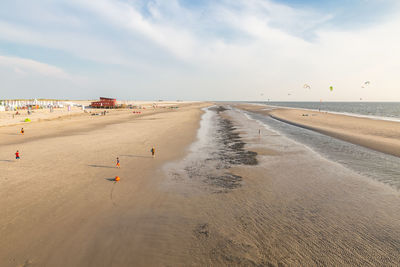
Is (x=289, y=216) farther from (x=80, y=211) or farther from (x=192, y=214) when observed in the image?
(x=80, y=211)

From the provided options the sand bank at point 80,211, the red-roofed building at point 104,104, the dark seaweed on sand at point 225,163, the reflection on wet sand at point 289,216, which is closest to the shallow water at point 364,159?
the reflection on wet sand at point 289,216

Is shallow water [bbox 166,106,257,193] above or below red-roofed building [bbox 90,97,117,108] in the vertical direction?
below

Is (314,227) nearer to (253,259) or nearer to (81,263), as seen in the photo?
(253,259)

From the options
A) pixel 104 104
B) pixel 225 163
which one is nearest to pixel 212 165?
pixel 225 163

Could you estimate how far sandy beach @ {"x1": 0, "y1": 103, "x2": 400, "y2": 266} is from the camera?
603cm

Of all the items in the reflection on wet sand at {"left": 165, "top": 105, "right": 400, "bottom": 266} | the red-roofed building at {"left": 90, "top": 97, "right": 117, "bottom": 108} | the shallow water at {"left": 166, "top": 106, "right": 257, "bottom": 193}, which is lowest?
the reflection on wet sand at {"left": 165, "top": 105, "right": 400, "bottom": 266}

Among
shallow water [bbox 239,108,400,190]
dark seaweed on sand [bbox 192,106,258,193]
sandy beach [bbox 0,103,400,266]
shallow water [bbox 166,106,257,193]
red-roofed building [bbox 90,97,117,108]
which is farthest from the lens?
red-roofed building [bbox 90,97,117,108]

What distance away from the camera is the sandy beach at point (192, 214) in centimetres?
603

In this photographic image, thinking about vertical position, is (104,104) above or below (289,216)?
above

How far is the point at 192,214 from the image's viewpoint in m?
8.37

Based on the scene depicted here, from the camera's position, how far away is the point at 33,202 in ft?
29.3

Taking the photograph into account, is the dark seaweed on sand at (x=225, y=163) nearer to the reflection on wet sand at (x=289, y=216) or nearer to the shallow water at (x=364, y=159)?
the reflection on wet sand at (x=289, y=216)

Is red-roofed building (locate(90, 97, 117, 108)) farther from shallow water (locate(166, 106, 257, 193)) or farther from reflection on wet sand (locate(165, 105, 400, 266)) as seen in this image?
reflection on wet sand (locate(165, 105, 400, 266))

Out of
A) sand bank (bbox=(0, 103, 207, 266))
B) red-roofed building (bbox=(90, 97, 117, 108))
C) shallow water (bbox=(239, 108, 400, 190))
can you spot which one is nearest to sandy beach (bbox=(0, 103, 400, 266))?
sand bank (bbox=(0, 103, 207, 266))
